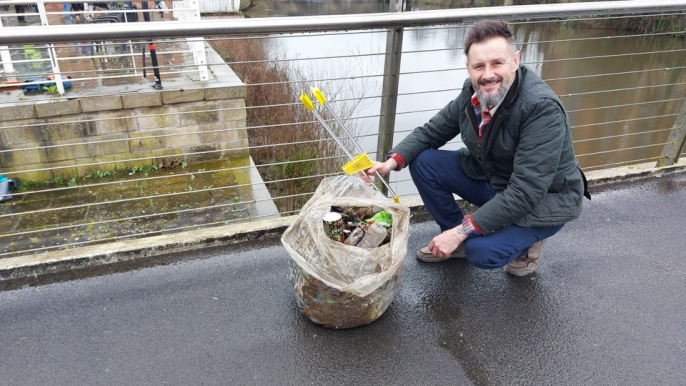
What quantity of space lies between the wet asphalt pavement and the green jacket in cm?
46

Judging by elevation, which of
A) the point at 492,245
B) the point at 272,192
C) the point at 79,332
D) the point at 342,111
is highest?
the point at 492,245

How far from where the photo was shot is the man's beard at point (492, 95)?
1909mm

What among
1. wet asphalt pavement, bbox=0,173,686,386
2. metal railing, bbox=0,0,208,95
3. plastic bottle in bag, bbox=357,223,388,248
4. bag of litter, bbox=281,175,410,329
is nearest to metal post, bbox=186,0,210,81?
metal railing, bbox=0,0,208,95

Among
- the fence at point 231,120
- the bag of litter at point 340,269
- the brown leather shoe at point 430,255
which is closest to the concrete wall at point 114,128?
the fence at point 231,120

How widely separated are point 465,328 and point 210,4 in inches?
622

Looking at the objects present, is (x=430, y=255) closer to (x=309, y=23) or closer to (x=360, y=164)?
(x=360, y=164)

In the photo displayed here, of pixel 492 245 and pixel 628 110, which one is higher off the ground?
pixel 492 245

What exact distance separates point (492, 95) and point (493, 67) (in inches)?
4.3

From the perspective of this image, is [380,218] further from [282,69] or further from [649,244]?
[282,69]

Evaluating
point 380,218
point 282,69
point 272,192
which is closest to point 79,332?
point 380,218

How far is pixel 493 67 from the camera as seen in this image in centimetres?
190

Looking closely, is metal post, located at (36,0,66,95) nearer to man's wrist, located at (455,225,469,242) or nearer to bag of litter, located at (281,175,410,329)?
bag of litter, located at (281,175,410,329)

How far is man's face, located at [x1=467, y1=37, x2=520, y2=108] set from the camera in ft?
6.18

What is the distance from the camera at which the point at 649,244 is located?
8.91ft
